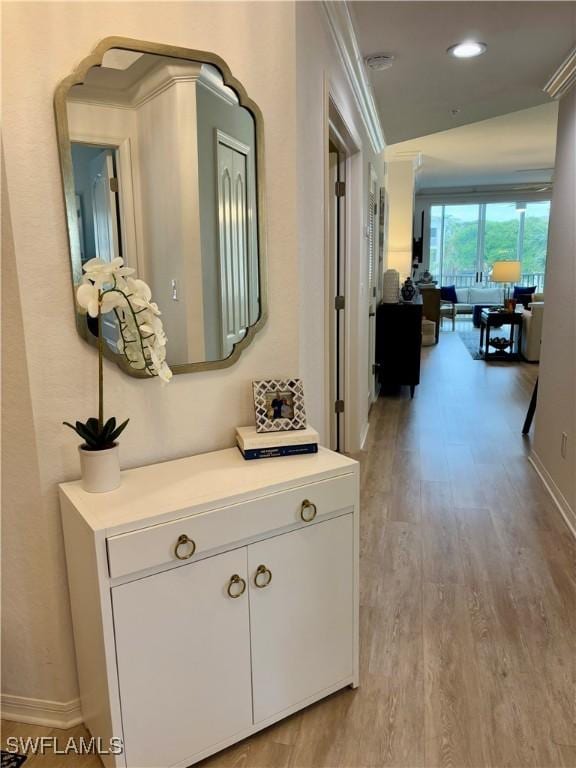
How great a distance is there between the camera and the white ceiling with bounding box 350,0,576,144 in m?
2.54

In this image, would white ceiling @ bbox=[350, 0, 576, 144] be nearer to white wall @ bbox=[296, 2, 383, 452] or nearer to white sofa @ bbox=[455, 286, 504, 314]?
white wall @ bbox=[296, 2, 383, 452]

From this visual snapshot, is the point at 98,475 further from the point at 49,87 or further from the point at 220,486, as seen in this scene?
the point at 49,87

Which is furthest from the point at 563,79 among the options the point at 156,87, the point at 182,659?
the point at 182,659

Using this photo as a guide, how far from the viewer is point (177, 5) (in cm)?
163

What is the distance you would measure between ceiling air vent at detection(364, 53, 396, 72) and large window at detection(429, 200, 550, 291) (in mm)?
10001

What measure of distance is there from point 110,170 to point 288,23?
81 centimetres

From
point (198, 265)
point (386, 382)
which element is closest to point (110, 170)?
point (198, 265)

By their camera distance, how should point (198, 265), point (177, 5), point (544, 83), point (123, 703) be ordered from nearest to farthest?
1. point (123, 703)
2. point (177, 5)
3. point (198, 265)
4. point (544, 83)

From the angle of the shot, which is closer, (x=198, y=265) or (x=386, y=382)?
(x=198, y=265)

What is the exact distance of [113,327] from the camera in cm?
162

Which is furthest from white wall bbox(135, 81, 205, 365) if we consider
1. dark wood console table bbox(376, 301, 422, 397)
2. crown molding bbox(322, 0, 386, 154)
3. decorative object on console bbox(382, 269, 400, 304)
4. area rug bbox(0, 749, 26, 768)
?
decorative object on console bbox(382, 269, 400, 304)

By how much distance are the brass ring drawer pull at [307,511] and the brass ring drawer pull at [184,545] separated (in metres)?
0.34

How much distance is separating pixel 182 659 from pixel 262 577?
0.96ft

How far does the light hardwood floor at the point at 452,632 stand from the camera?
1.66 m
